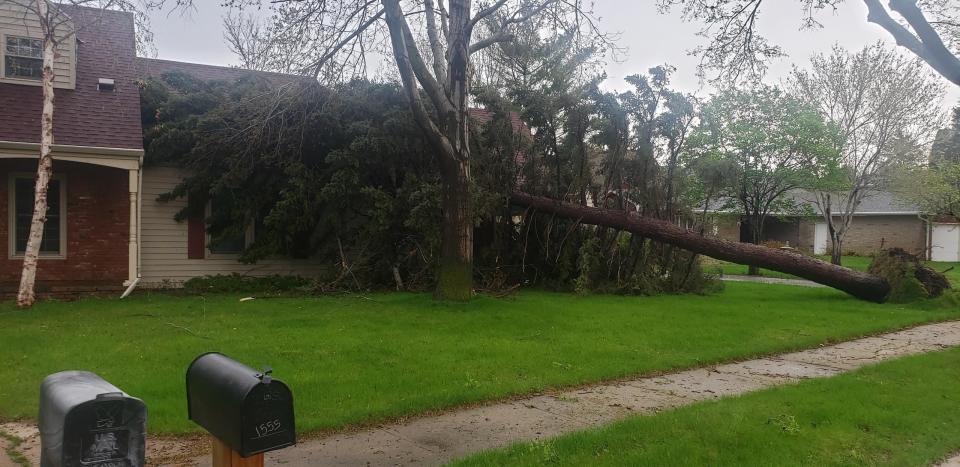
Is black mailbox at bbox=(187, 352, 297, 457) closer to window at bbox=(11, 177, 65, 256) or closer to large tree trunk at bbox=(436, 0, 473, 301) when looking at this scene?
large tree trunk at bbox=(436, 0, 473, 301)

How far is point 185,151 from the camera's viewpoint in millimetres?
15758

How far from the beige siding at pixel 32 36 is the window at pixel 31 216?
214cm

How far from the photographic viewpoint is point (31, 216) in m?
14.6

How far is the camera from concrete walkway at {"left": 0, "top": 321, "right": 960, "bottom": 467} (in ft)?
16.7

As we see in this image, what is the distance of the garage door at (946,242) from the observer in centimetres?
3719

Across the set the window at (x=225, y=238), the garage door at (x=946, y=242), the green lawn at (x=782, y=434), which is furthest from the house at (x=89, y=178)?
the garage door at (x=946, y=242)

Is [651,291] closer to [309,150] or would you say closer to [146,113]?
[309,150]

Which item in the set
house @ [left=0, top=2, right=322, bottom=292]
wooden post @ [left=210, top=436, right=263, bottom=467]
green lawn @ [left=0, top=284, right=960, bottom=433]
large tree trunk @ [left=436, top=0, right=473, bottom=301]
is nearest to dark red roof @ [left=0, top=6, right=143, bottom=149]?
house @ [left=0, top=2, right=322, bottom=292]

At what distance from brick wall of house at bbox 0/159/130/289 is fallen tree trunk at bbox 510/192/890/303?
9113mm

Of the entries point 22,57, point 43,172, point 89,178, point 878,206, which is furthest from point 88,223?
point 878,206

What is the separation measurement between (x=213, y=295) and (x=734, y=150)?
19.2 m

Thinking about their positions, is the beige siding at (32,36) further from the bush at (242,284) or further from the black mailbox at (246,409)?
the black mailbox at (246,409)

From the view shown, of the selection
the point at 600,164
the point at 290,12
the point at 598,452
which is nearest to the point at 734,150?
the point at 600,164

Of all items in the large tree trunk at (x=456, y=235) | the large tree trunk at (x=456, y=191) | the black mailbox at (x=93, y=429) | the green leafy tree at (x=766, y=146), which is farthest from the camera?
the green leafy tree at (x=766, y=146)
